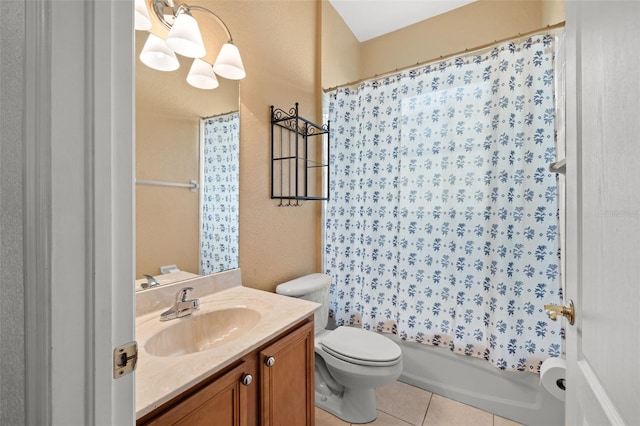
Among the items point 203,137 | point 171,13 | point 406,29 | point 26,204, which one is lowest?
point 26,204

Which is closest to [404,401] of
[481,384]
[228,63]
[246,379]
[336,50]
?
[481,384]

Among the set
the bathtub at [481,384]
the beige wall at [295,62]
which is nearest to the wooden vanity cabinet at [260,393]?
the beige wall at [295,62]

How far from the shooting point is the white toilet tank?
65.0 inches

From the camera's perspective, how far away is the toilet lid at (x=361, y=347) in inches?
57.0

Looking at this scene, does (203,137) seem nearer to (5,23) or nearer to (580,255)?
(5,23)

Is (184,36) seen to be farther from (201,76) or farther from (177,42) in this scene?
(201,76)

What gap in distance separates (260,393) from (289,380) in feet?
0.52

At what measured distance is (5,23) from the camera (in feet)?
1.36

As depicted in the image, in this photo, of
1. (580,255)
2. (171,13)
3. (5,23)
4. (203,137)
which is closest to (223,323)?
(203,137)

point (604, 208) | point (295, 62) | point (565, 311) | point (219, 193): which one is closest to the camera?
point (604, 208)

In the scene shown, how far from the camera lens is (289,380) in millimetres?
1060

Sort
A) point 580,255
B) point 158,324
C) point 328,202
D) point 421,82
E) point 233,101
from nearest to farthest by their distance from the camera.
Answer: point 580,255 → point 158,324 → point 233,101 → point 421,82 → point 328,202

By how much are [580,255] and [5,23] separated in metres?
1.20

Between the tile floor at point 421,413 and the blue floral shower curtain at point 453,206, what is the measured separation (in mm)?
357
